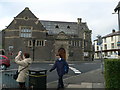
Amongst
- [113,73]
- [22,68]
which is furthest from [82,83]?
[22,68]

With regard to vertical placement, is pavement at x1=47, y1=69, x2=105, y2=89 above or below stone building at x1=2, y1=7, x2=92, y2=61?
below

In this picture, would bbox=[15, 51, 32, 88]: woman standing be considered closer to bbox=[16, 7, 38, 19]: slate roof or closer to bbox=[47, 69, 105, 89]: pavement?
bbox=[47, 69, 105, 89]: pavement

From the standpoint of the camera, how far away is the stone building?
35.6m

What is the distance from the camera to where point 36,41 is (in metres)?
36.1

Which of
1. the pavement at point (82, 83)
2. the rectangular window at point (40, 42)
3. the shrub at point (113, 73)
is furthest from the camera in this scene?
the rectangular window at point (40, 42)

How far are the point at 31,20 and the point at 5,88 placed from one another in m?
31.0

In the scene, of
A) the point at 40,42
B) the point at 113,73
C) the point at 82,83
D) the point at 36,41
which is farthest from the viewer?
the point at 40,42

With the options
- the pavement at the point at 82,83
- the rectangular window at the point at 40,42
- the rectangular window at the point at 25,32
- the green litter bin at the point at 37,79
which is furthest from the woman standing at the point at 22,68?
the rectangular window at the point at 25,32

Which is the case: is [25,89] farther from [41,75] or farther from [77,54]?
[77,54]

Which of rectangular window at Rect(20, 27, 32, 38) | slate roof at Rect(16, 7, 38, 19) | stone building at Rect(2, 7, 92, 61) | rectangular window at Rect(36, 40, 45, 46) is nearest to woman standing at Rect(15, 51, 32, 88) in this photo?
stone building at Rect(2, 7, 92, 61)

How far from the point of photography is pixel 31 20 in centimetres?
3666

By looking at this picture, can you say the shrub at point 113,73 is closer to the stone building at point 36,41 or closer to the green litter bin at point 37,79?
the green litter bin at point 37,79

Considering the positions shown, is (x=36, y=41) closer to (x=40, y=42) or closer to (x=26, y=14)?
(x=40, y=42)

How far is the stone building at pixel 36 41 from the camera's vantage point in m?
35.6
